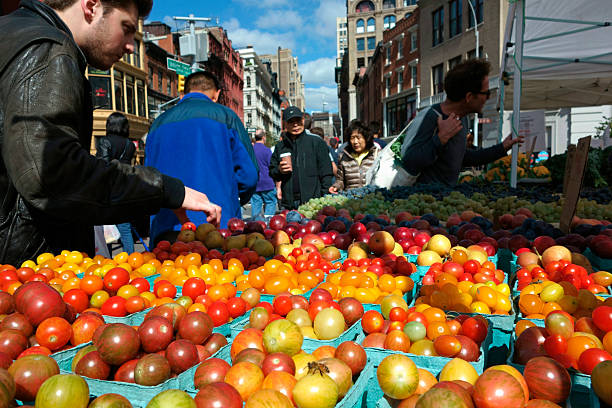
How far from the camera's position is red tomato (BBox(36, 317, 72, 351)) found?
1.61 meters

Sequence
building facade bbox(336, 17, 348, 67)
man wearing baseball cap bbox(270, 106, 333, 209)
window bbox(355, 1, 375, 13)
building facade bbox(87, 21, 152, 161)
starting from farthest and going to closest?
building facade bbox(336, 17, 348, 67)
window bbox(355, 1, 375, 13)
building facade bbox(87, 21, 152, 161)
man wearing baseball cap bbox(270, 106, 333, 209)

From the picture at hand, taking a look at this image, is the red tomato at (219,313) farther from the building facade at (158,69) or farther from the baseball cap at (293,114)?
the building facade at (158,69)

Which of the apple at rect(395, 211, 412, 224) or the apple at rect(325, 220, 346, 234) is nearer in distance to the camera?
the apple at rect(325, 220, 346, 234)

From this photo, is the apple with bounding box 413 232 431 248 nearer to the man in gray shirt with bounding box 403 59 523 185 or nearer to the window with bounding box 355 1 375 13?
the man in gray shirt with bounding box 403 59 523 185

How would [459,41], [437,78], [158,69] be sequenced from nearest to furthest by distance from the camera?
[459,41]
[437,78]
[158,69]

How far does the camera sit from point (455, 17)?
32.5 meters

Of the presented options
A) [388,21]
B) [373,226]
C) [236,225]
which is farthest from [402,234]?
[388,21]

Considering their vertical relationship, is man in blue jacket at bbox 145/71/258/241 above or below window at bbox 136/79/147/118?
below

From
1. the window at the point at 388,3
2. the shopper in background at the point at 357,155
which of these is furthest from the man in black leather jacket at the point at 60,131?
the window at the point at 388,3

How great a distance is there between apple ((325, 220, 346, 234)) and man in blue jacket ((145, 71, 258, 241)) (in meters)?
1.06

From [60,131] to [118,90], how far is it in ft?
126

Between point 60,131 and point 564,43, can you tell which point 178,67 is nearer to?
point 564,43

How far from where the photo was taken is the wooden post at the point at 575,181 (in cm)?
288

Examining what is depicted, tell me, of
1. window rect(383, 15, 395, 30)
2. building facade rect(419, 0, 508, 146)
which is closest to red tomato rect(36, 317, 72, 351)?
building facade rect(419, 0, 508, 146)
